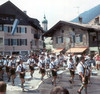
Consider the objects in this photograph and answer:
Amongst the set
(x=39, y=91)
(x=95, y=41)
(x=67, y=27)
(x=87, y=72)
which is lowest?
(x=39, y=91)

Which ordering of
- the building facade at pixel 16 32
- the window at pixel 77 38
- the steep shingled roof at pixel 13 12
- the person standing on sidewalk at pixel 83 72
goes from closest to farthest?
the person standing on sidewalk at pixel 83 72 < the window at pixel 77 38 < the building facade at pixel 16 32 < the steep shingled roof at pixel 13 12

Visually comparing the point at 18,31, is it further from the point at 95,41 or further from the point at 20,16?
the point at 95,41

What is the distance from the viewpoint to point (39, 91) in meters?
12.4

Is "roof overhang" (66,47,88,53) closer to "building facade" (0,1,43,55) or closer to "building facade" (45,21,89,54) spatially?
"building facade" (45,21,89,54)

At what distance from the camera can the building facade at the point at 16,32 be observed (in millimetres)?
48156

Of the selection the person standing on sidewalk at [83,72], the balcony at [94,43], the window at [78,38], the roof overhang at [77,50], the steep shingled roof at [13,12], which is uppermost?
the steep shingled roof at [13,12]

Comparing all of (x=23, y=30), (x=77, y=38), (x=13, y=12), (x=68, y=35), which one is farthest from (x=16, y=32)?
(x=77, y=38)

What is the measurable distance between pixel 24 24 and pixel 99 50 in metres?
20.5

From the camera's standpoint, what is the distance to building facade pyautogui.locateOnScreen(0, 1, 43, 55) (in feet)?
158

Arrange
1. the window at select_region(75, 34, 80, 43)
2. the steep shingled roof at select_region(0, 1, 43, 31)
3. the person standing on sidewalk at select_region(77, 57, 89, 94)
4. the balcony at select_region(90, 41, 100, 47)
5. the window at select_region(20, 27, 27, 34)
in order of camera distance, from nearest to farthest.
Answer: the person standing on sidewalk at select_region(77, 57, 89, 94) < the balcony at select_region(90, 41, 100, 47) < the window at select_region(75, 34, 80, 43) < the steep shingled roof at select_region(0, 1, 43, 31) < the window at select_region(20, 27, 27, 34)

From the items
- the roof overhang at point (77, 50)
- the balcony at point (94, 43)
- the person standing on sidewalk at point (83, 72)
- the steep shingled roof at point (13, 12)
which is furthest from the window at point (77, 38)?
the person standing on sidewalk at point (83, 72)

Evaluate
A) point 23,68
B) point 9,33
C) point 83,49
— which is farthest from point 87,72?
point 9,33

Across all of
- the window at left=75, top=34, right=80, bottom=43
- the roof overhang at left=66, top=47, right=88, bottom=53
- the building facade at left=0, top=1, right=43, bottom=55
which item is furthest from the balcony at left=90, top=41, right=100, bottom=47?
the building facade at left=0, top=1, right=43, bottom=55

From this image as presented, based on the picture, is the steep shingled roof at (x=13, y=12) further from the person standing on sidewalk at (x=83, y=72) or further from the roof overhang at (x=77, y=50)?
the person standing on sidewalk at (x=83, y=72)
